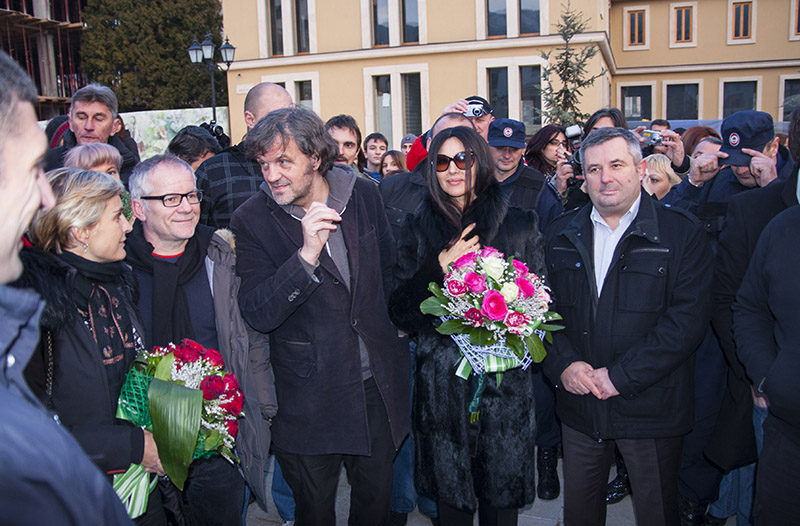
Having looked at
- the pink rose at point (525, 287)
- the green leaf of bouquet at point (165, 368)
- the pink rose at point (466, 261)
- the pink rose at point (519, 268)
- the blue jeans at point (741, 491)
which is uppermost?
the pink rose at point (466, 261)

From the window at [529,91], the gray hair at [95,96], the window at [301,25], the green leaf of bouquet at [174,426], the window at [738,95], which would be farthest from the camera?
the window at [738,95]

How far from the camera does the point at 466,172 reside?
3.20 meters

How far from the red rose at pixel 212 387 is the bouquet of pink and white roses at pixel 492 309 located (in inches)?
38.5

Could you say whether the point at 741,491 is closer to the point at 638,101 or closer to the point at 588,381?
the point at 588,381

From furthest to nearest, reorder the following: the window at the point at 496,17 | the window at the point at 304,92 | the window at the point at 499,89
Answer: the window at the point at 304,92, the window at the point at 499,89, the window at the point at 496,17

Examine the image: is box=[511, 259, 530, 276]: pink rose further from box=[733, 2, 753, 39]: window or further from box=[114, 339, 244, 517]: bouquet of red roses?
box=[733, 2, 753, 39]: window

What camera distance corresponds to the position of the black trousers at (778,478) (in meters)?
2.46

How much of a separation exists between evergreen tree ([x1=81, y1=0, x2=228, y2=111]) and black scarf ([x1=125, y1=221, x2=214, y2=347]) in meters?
35.5

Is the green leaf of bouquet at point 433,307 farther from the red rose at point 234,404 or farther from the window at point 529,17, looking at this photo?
the window at point 529,17

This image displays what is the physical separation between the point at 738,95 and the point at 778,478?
37041mm

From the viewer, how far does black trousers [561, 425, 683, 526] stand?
10.0 feet

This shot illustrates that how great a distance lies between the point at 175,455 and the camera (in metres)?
2.37

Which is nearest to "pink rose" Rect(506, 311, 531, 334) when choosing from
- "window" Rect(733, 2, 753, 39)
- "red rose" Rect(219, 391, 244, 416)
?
"red rose" Rect(219, 391, 244, 416)

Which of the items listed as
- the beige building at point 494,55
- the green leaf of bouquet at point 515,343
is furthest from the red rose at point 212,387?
the beige building at point 494,55
